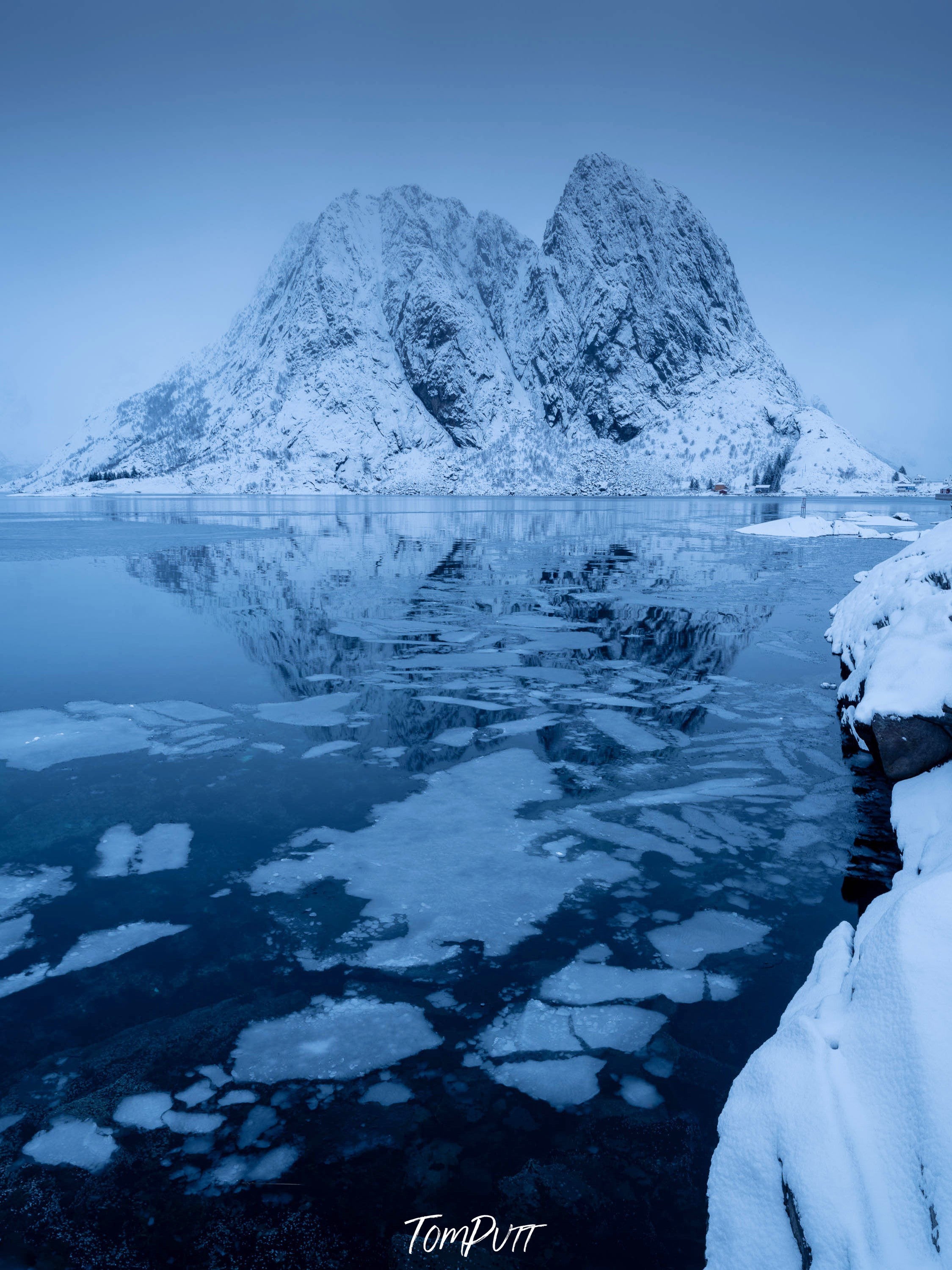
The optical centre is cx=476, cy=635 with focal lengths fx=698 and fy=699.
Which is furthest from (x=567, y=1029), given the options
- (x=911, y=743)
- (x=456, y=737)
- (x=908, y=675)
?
(x=908, y=675)

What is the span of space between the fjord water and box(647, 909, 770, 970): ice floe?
0.9 inches

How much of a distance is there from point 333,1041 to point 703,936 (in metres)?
2.39

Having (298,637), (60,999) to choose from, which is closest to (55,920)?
(60,999)

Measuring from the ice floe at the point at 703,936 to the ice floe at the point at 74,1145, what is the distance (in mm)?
3074

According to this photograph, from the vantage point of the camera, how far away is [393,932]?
4.54 m

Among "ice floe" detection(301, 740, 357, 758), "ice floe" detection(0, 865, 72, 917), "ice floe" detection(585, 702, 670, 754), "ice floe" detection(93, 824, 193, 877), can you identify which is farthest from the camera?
"ice floe" detection(585, 702, 670, 754)

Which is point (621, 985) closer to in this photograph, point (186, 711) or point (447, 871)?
point (447, 871)

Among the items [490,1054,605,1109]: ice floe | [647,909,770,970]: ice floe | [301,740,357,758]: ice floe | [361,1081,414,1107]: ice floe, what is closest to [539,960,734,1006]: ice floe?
[647,909,770,970]: ice floe

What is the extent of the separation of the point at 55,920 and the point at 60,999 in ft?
2.69

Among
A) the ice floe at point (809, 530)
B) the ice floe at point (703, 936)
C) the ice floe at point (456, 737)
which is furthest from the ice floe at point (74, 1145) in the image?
the ice floe at point (809, 530)

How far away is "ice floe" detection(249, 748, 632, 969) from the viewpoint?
4537mm

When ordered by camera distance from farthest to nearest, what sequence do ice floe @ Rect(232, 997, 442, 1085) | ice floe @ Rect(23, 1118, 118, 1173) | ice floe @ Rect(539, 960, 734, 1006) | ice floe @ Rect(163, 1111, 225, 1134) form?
ice floe @ Rect(539, 960, 734, 1006) < ice floe @ Rect(232, 997, 442, 1085) < ice floe @ Rect(163, 1111, 225, 1134) < ice floe @ Rect(23, 1118, 118, 1173)

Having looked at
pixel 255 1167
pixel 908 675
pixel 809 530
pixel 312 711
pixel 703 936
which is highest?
pixel 809 530

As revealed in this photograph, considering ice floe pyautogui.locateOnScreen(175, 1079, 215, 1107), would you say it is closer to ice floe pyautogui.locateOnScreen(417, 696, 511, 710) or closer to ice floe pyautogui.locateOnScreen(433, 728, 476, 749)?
ice floe pyautogui.locateOnScreen(433, 728, 476, 749)
